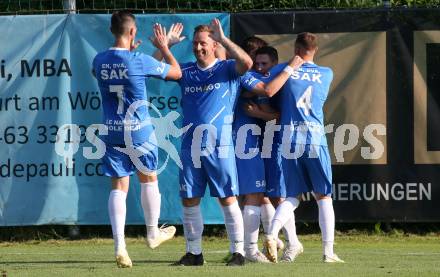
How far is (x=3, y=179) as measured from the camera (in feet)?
42.1

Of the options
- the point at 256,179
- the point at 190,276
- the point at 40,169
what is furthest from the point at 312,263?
the point at 40,169

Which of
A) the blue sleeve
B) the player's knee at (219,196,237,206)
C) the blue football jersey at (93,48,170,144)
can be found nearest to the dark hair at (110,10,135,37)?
the blue football jersey at (93,48,170,144)

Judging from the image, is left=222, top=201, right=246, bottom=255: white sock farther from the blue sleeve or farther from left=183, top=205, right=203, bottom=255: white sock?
the blue sleeve

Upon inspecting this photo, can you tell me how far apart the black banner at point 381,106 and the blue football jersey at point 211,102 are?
370 cm

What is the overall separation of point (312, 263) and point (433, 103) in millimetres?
3759

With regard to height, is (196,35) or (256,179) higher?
(196,35)

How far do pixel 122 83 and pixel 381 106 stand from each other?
442 cm

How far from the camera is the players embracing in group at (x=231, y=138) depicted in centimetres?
905

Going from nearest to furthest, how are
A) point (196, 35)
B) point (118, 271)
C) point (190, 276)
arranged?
point (190, 276) → point (118, 271) → point (196, 35)

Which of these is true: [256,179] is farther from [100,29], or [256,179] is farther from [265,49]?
[100,29]

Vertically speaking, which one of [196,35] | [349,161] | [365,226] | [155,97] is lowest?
[365,226]

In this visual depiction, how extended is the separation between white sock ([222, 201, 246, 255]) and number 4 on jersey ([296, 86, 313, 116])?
1.07m

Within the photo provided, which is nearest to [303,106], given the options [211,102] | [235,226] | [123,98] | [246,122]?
[246,122]

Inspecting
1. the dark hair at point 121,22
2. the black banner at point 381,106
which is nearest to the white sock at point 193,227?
the dark hair at point 121,22
